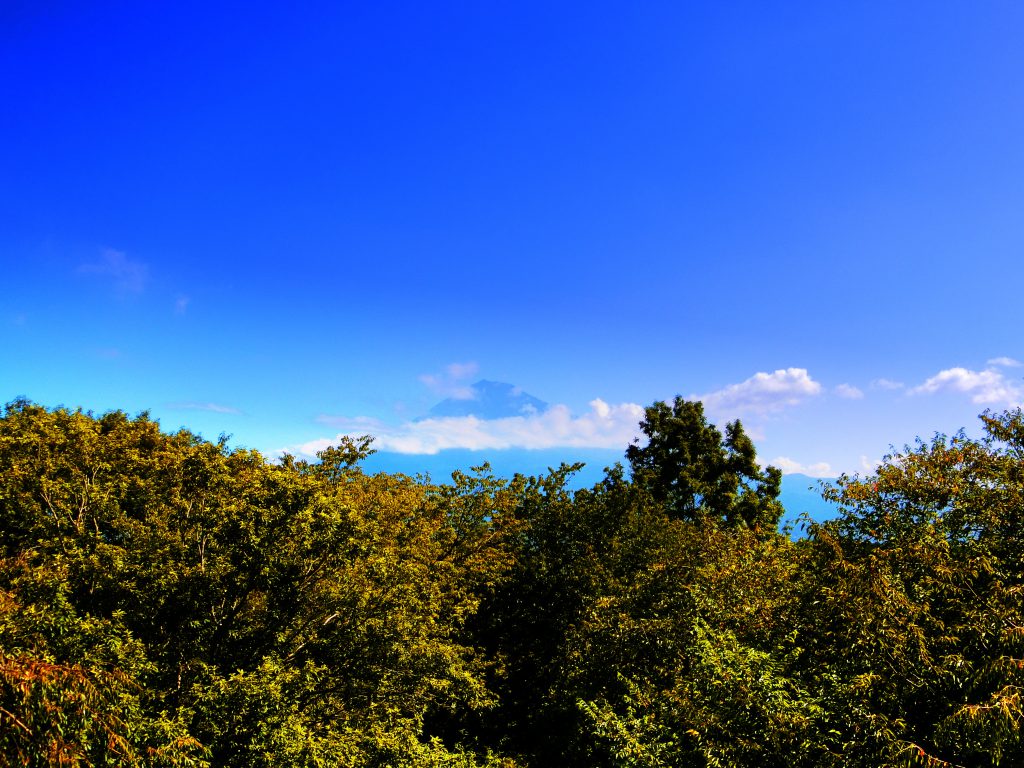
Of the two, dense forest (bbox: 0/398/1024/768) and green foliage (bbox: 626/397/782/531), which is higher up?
green foliage (bbox: 626/397/782/531)

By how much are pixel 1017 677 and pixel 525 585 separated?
60.1 feet

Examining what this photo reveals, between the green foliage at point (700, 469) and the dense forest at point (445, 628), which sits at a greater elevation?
the green foliage at point (700, 469)

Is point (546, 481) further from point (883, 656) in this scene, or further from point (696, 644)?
point (883, 656)

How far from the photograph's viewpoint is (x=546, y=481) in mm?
25938

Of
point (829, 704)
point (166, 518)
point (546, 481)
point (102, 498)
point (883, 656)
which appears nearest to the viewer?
point (883, 656)

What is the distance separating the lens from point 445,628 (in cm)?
1697

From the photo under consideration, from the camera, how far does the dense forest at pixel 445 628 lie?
7.13 meters

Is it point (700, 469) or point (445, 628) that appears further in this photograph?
point (700, 469)

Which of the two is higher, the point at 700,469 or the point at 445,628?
the point at 700,469

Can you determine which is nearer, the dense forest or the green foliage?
the dense forest

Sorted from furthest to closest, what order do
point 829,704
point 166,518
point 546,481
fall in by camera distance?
point 546,481 → point 166,518 → point 829,704

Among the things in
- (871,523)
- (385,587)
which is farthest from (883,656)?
(385,587)

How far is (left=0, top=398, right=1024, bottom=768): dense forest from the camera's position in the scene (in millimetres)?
7133

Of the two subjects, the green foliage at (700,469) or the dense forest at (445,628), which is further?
the green foliage at (700,469)
